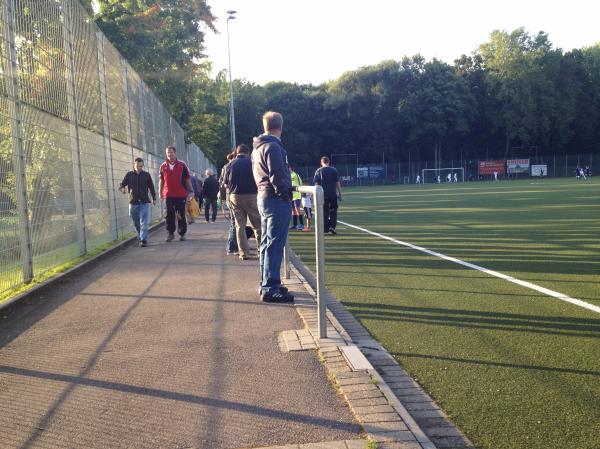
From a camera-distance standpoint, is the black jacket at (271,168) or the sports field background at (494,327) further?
the black jacket at (271,168)

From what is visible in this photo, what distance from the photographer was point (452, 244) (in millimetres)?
11562

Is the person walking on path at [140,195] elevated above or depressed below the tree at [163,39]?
below

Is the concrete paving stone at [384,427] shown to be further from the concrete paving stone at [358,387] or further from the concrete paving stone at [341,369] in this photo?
the concrete paving stone at [341,369]

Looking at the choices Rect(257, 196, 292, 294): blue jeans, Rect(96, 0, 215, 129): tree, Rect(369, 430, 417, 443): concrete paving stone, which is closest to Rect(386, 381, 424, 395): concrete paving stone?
Rect(369, 430, 417, 443): concrete paving stone

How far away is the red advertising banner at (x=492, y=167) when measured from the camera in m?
78.3

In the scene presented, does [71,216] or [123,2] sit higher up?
[123,2]

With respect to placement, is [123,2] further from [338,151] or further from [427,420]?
[338,151]

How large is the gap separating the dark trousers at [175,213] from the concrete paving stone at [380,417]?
32.9 feet

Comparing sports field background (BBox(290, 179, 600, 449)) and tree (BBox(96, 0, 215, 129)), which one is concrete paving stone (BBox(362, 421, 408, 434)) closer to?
sports field background (BBox(290, 179, 600, 449))

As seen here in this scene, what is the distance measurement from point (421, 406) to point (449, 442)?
0.49 meters

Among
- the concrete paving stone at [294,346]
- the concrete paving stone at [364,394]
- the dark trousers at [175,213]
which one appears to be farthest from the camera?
the dark trousers at [175,213]

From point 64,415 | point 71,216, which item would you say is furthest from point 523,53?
point 64,415

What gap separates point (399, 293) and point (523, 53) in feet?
262

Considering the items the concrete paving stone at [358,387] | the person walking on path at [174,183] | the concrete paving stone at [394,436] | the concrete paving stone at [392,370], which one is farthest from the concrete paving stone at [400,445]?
the person walking on path at [174,183]
